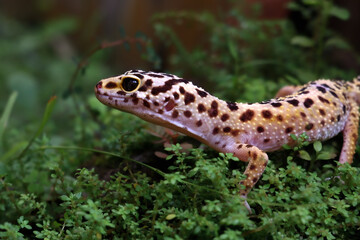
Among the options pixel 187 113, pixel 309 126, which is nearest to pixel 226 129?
pixel 187 113

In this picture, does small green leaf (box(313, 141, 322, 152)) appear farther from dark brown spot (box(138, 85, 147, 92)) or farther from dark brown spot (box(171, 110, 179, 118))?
dark brown spot (box(138, 85, 147, 92))

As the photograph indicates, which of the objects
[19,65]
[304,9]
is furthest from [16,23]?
[304,9]

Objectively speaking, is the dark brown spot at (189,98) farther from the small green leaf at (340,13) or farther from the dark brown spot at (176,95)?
the small green leaf at (340,13)

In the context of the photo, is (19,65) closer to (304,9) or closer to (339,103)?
(304,9)

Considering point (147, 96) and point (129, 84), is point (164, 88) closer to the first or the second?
point (147, 96)

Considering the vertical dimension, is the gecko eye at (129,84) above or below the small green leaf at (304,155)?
above

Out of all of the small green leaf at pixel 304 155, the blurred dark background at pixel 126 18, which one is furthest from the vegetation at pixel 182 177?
the blurred dark background at pixel 126 18

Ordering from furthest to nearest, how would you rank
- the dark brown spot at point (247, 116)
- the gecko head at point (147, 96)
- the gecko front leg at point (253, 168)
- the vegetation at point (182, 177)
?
the dark brown spot at point (247, 116)
the gecko head at point (147, 96)
the gecko front leg at point (253, 168)
the vegetation at point (182, 177)

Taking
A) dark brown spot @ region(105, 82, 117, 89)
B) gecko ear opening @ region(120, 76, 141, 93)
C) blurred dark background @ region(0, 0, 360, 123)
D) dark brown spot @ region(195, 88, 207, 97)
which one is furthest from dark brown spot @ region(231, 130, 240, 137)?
blurred dark background @ region(0, 0, 360, 123)
